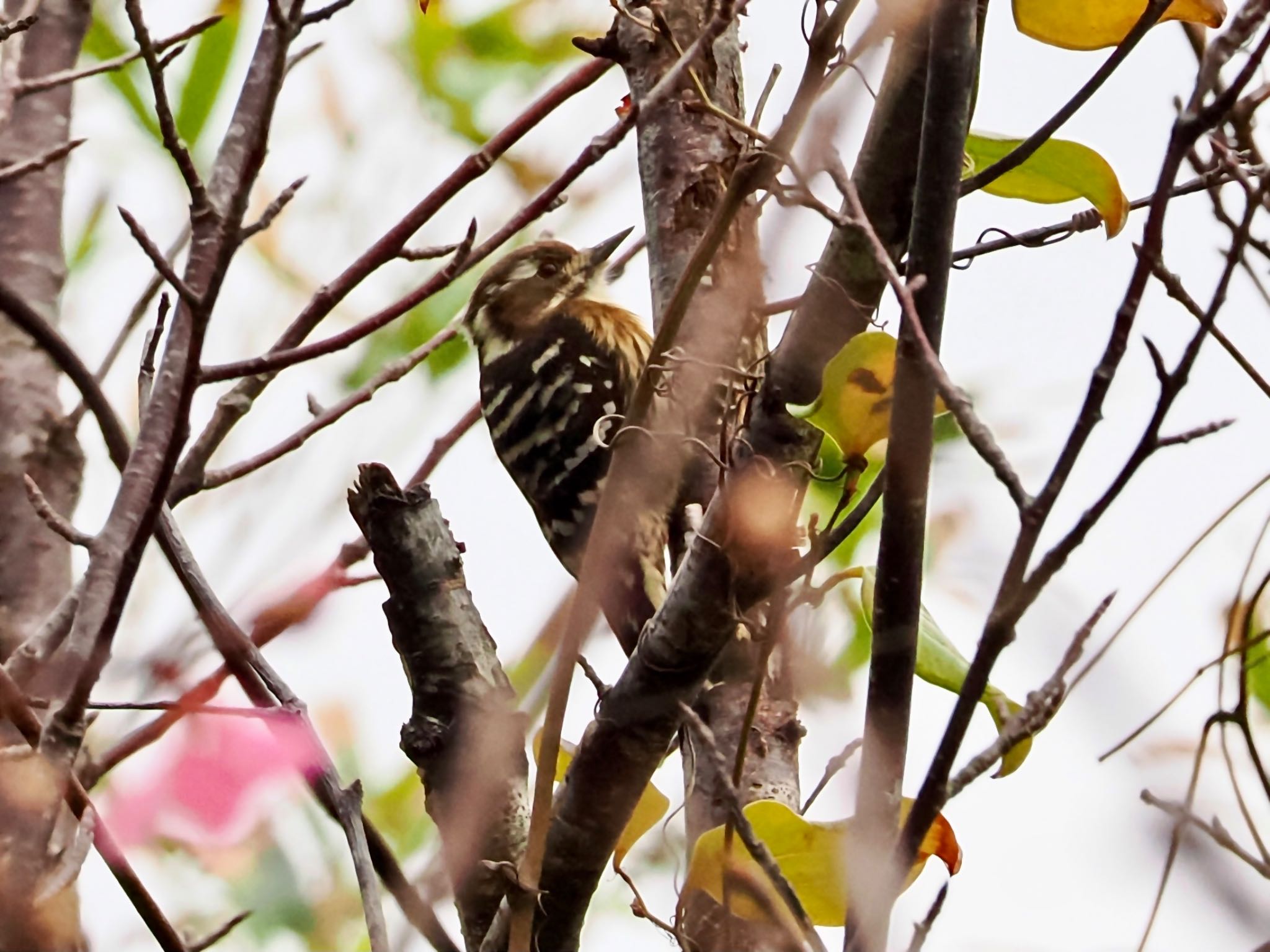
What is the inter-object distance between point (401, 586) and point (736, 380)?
66cm

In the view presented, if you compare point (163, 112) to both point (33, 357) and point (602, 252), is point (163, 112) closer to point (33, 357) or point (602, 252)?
point (33, 357)

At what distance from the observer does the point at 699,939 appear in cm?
195

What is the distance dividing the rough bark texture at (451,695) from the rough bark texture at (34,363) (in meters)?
0.95

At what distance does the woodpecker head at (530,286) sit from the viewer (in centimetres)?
461

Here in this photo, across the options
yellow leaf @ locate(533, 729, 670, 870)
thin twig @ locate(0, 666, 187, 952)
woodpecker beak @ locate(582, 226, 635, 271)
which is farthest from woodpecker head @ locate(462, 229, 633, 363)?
thin twig @ locate(0, 666, 187, 952)

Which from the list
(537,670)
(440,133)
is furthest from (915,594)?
(440,133)

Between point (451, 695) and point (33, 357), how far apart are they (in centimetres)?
150

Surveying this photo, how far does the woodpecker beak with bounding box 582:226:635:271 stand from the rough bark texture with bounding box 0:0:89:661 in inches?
66.0

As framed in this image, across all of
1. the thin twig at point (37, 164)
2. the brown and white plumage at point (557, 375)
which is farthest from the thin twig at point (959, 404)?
the brown and white plumage at point (557, 375)

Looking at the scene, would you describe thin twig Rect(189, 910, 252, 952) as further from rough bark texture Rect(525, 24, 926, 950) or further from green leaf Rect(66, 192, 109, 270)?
green leaf Rect(66, 192, 109, 270)

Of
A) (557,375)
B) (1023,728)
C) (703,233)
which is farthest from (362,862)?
(557,375)

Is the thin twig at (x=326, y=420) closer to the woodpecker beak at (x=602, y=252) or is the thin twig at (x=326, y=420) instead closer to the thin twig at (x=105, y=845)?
the thin twig at (x=105, y=845)

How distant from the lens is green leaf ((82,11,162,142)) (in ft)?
10.5

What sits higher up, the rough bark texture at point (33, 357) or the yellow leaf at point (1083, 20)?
the rough bark texture at point (33, 357)
